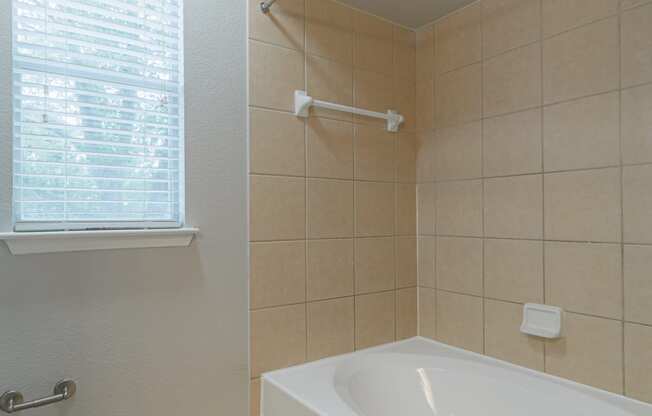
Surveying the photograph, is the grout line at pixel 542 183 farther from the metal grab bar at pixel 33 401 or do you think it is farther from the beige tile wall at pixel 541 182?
the metal grab bar at pixel 33 401

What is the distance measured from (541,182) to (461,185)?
0.37 m

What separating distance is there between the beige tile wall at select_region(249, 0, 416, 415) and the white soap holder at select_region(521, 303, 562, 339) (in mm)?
585

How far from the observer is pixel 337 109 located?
1.79m

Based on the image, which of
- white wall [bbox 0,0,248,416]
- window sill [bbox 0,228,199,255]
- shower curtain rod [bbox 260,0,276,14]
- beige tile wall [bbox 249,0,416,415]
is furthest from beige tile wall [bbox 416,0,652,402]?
window sill [bbox 0,228,199,255]

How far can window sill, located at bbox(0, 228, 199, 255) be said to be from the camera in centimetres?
115

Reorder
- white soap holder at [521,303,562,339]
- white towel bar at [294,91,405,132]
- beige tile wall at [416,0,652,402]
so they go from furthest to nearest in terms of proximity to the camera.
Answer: white towel bar at [294,91,405,132], white soap holder at [521,303,562,339], beige tile wall at [416,0,652,402]

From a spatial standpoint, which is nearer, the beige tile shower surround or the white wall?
the white wall

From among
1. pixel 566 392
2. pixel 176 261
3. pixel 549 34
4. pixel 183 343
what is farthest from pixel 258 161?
pixel 566 392

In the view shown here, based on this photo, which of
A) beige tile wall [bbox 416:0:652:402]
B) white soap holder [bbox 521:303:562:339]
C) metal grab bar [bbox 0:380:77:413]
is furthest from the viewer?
white soap holder [bbox 521:303:562:339]

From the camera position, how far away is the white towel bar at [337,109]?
5.53 feet

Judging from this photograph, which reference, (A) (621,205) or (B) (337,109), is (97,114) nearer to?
(B) (337,109)

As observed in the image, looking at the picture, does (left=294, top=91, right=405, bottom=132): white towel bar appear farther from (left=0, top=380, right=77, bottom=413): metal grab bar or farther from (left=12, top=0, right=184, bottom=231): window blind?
(left=0, top=380, right=77, bottom=413): metal grab bar

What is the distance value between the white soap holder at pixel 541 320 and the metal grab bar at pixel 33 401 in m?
1.59

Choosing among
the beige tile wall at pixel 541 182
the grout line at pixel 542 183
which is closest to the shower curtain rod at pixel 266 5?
the beige tile wall at pixel 541 182
